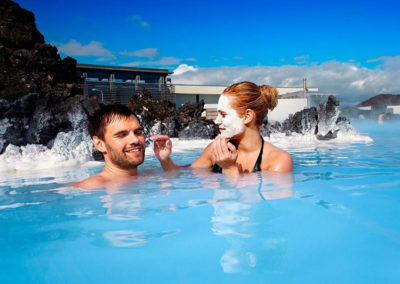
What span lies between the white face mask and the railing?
18.6 meters

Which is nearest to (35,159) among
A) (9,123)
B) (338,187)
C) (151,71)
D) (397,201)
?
(9,123)

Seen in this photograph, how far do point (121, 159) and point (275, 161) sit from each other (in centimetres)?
169

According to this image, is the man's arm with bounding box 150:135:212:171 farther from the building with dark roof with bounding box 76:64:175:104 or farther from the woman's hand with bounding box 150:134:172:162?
the building with dark roof with bounding box 76:64:175:104

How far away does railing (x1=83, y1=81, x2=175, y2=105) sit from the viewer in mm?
21811

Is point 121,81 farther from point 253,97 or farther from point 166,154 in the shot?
point 253,97

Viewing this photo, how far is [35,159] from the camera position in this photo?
736 cm

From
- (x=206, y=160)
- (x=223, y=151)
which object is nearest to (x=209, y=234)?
(x=223, y=151)

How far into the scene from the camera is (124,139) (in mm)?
3221

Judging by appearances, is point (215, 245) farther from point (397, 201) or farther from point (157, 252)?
point (397, 201)

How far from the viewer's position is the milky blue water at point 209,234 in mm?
1489

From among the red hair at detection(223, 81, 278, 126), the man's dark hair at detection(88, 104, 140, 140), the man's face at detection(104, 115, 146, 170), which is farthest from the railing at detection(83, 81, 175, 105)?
the red hair at detection(223, 81, 278, 126)

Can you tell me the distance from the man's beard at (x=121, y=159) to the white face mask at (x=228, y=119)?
35.4 inches

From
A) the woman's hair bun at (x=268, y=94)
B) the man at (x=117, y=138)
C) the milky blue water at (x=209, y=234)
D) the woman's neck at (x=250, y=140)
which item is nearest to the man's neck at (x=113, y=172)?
the man at (x=117, y=138)

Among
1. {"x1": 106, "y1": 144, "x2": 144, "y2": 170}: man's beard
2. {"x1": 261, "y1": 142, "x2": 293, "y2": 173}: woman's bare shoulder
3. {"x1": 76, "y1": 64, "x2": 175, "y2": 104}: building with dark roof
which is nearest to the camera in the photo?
{"x1": 106, "y1": 144, "x2": 144, "y2": 170}: man's beard
